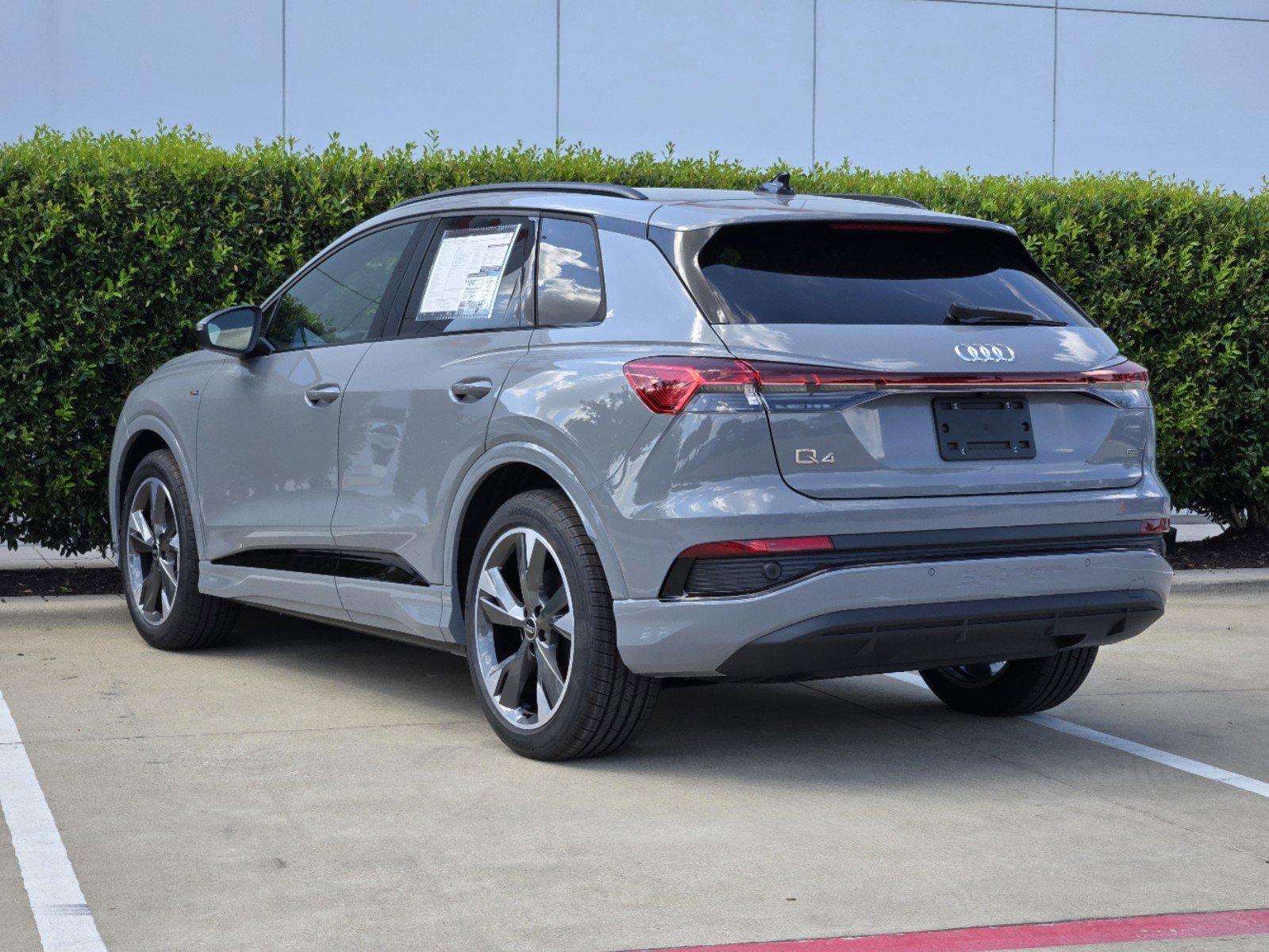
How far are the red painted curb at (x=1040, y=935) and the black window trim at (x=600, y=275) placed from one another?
84.9 inches

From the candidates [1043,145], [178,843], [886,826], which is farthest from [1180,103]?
[178,843]

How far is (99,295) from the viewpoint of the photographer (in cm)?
827

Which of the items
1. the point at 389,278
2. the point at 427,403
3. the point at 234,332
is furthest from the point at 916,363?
the point at 234,332

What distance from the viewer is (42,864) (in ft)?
13.6

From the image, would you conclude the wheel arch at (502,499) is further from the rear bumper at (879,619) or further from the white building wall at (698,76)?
the white building wall at (698,76)

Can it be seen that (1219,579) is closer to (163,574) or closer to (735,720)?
(735,720)

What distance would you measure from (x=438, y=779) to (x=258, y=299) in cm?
427

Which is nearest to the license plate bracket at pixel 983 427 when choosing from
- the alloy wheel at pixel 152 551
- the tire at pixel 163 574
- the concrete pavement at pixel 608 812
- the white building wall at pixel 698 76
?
the concrete pavement at pixel 608 812

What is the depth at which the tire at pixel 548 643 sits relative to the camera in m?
4.95

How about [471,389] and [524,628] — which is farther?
[471,389]

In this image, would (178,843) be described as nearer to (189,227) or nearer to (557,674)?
(557,674)

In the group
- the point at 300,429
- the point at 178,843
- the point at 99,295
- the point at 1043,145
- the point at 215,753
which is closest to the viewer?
the point at 178,843

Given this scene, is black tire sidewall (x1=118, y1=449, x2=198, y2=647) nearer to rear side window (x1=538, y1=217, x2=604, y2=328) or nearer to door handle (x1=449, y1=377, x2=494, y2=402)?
door handle (x1=449, y1=377, x2=494, y2=402)

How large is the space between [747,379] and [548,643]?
109cm
